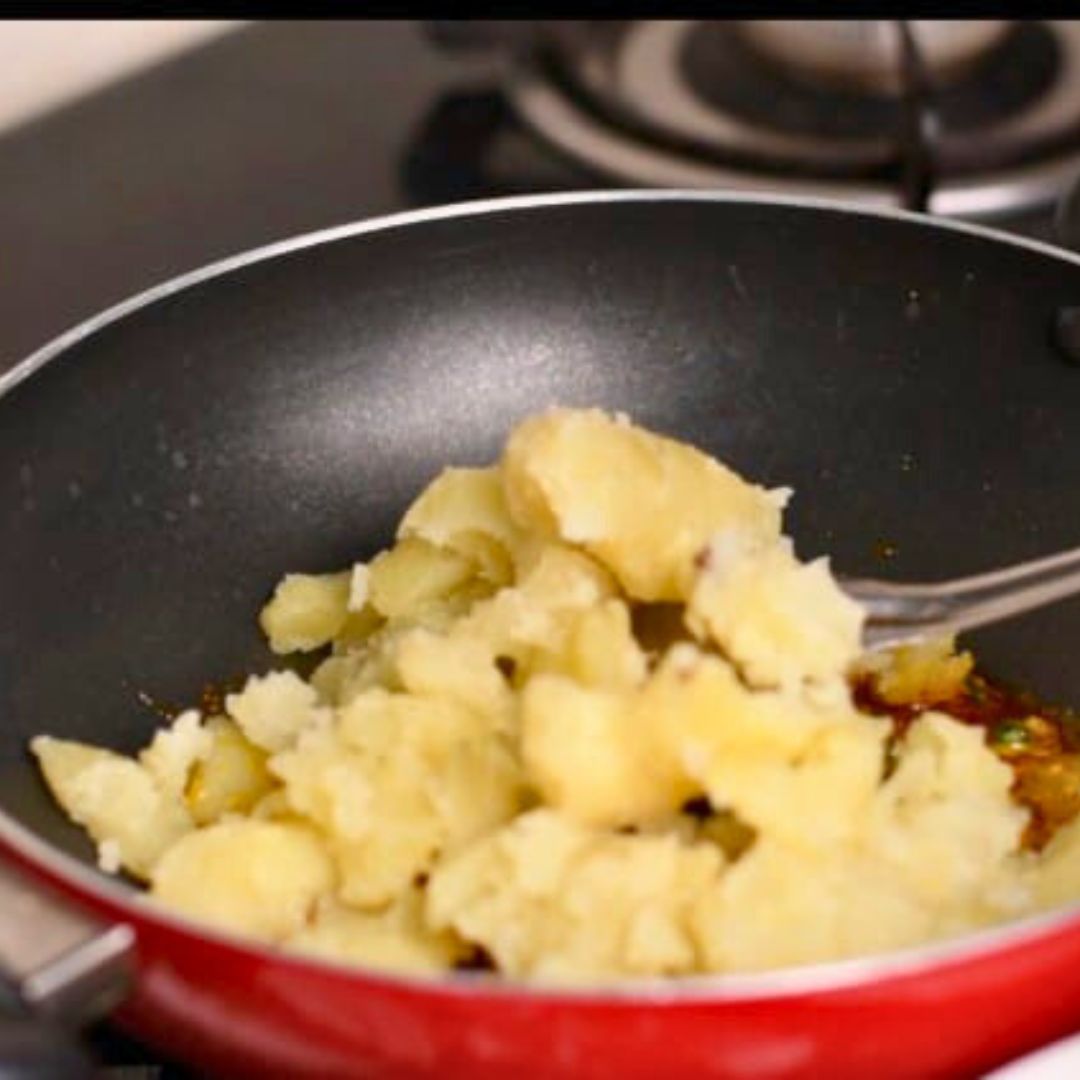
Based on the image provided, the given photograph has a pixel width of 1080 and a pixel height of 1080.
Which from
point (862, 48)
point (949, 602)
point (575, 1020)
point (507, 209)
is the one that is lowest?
point (575, 1020)

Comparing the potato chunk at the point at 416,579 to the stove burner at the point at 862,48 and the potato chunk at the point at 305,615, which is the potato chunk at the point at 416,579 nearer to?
the potato chunk at the point at 305,615

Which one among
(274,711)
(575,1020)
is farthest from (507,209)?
(575,1020)

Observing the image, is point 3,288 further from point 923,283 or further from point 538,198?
point 923,283

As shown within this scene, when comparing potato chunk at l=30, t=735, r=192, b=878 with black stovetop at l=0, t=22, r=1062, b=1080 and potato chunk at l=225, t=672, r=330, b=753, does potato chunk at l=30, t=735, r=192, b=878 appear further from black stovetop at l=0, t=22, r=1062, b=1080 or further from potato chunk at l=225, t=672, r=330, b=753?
black stovetop at l=0, t=22, r=1062, b=1080

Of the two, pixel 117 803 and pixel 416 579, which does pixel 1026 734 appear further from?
pixel 117 803

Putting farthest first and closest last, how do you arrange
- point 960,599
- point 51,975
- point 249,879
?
point 960,599
point 249,879
point 51,975

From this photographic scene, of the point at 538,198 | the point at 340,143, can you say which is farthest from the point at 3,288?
the point at 538,198

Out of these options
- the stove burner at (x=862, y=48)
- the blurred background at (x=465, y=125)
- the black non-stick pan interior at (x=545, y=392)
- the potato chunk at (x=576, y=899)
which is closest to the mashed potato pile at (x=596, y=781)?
the potato chunk at (x=576, y=899)
